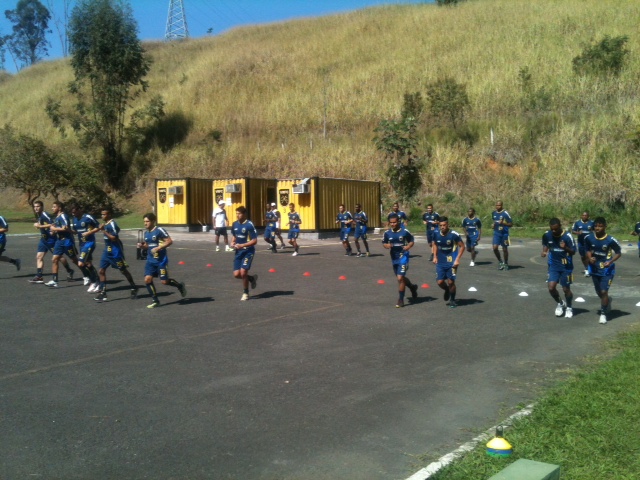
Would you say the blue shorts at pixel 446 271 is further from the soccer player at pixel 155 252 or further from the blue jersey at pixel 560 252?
the soccer player at pixel 155 252

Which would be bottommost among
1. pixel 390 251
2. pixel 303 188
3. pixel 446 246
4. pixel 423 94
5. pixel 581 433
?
pixel 581 433

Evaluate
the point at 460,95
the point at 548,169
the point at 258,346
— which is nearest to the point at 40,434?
the point at 258,346

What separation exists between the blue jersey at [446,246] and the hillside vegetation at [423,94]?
23554 millimetres

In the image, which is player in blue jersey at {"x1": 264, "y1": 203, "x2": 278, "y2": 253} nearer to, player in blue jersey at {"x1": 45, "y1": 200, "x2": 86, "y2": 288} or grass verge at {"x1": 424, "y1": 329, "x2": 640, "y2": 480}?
player in blue jersey at {"x1": 45, "y1": 200, "x2": 86, "y2": 288}

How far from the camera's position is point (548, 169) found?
36.6 meters

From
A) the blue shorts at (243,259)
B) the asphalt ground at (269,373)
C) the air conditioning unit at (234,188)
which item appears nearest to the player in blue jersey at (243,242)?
the blue shorts at (243,259)

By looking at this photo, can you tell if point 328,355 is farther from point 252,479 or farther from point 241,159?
point 241,159

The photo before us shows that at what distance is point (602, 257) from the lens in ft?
35.2

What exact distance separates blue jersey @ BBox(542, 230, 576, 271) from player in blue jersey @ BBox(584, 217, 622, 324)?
314mm

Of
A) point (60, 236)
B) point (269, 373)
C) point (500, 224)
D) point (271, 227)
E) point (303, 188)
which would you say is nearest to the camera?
point (269, 373)

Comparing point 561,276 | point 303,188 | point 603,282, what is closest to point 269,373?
point 561,276

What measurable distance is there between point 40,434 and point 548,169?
3501 cm

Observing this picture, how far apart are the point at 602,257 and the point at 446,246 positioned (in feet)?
8.64

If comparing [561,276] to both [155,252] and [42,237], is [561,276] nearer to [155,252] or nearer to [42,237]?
[155,252]
